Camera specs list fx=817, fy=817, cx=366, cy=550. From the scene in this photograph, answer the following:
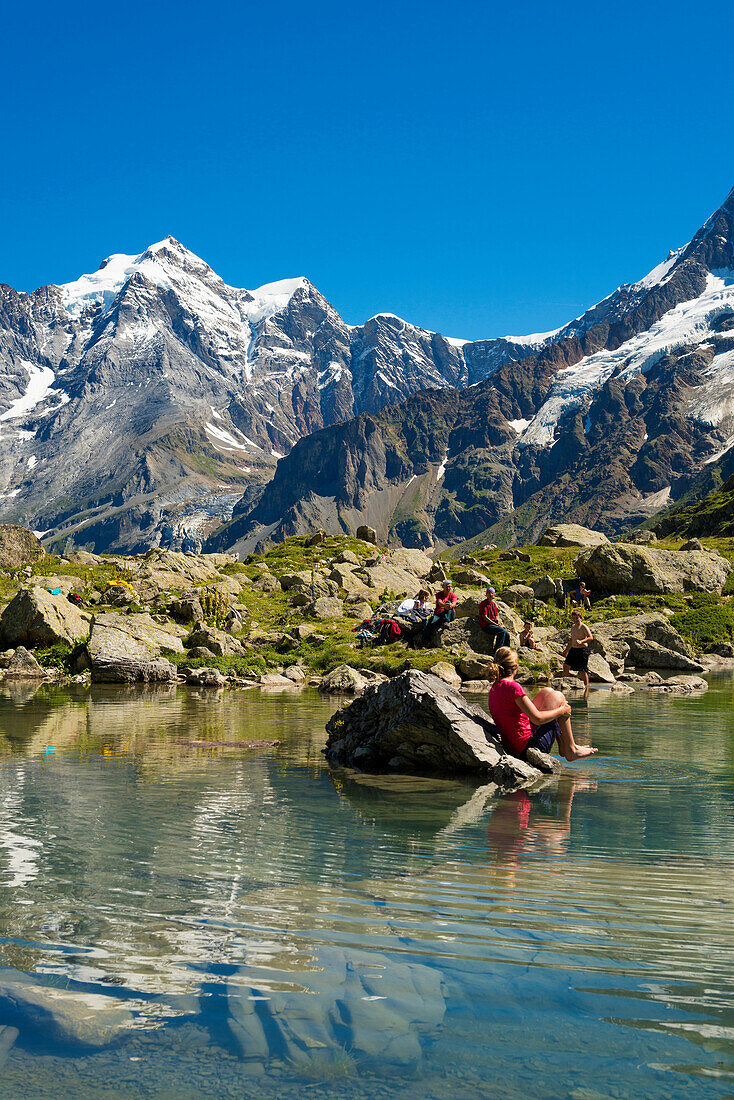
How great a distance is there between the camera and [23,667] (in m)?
36.3

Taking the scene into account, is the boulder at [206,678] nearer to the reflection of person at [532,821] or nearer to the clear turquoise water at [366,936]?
the clear turquoise water at [366,936]

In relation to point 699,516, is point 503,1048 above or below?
below

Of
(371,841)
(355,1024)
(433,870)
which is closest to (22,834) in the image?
(371,841)

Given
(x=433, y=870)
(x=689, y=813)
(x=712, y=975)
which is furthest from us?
(x=689, y=813)

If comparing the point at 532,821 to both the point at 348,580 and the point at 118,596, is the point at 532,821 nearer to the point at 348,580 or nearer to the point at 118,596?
the point at 118,596

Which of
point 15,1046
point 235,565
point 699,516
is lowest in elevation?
point 15,1046

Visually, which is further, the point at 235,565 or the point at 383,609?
the point at 235,565

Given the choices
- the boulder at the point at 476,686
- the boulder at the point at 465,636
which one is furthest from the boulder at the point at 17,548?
the boulder at the point at 476,686

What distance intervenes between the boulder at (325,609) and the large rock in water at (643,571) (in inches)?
726

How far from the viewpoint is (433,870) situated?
33.0 ft

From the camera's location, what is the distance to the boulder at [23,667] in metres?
35.8

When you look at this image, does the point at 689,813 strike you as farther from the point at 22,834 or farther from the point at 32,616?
the point at 32,616

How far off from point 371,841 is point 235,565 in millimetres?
53633

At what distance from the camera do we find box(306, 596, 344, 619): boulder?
46.0 meters
